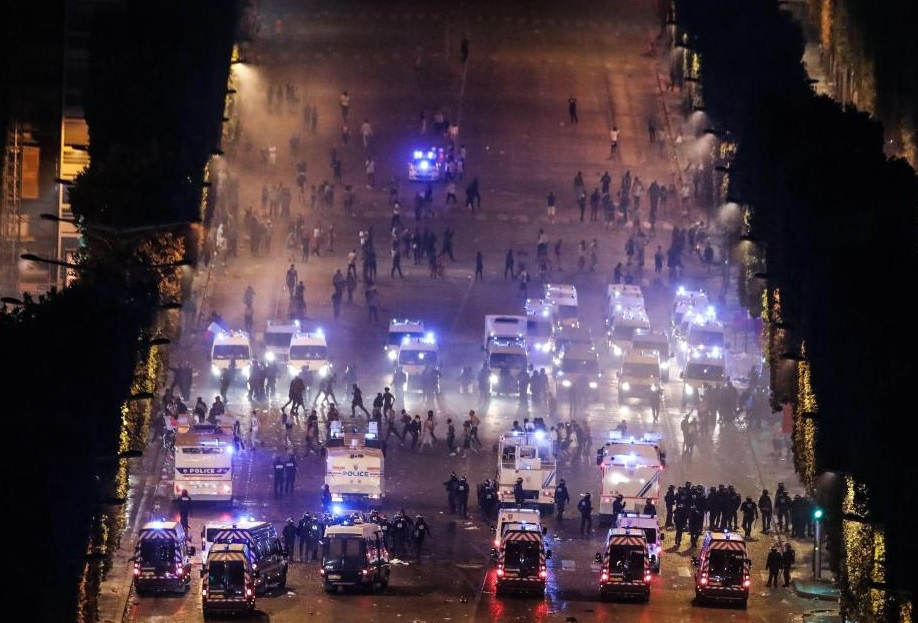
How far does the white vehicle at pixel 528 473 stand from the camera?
326ft

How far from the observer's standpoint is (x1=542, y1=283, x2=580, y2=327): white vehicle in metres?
118

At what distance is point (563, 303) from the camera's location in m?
119

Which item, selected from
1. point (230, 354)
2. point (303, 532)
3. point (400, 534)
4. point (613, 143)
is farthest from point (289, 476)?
point (613, 143)

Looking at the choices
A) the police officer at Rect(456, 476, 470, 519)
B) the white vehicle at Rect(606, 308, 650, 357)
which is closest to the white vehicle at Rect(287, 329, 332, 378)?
the white vehicle at Rect(606, 308, 650, 357)

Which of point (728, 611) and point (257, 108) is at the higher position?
point (257, 108)

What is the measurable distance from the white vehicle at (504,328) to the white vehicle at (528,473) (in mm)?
14545

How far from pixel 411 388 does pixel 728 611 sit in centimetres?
2683

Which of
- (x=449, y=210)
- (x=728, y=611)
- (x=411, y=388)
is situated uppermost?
→ (x=449, y=210)

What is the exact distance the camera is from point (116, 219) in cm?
10050

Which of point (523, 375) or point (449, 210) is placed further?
point (449, 210)

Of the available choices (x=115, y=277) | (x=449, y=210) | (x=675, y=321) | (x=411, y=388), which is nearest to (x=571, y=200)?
(x=449, y=210)

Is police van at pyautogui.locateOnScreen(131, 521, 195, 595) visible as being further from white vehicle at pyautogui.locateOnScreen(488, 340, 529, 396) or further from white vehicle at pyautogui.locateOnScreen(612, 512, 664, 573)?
white vehicle at pyautogui.locateOnScreen(488, 340, 529, 396)

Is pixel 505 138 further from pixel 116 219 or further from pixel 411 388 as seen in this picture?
pixel 116 219

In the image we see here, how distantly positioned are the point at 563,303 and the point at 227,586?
36126 mm
